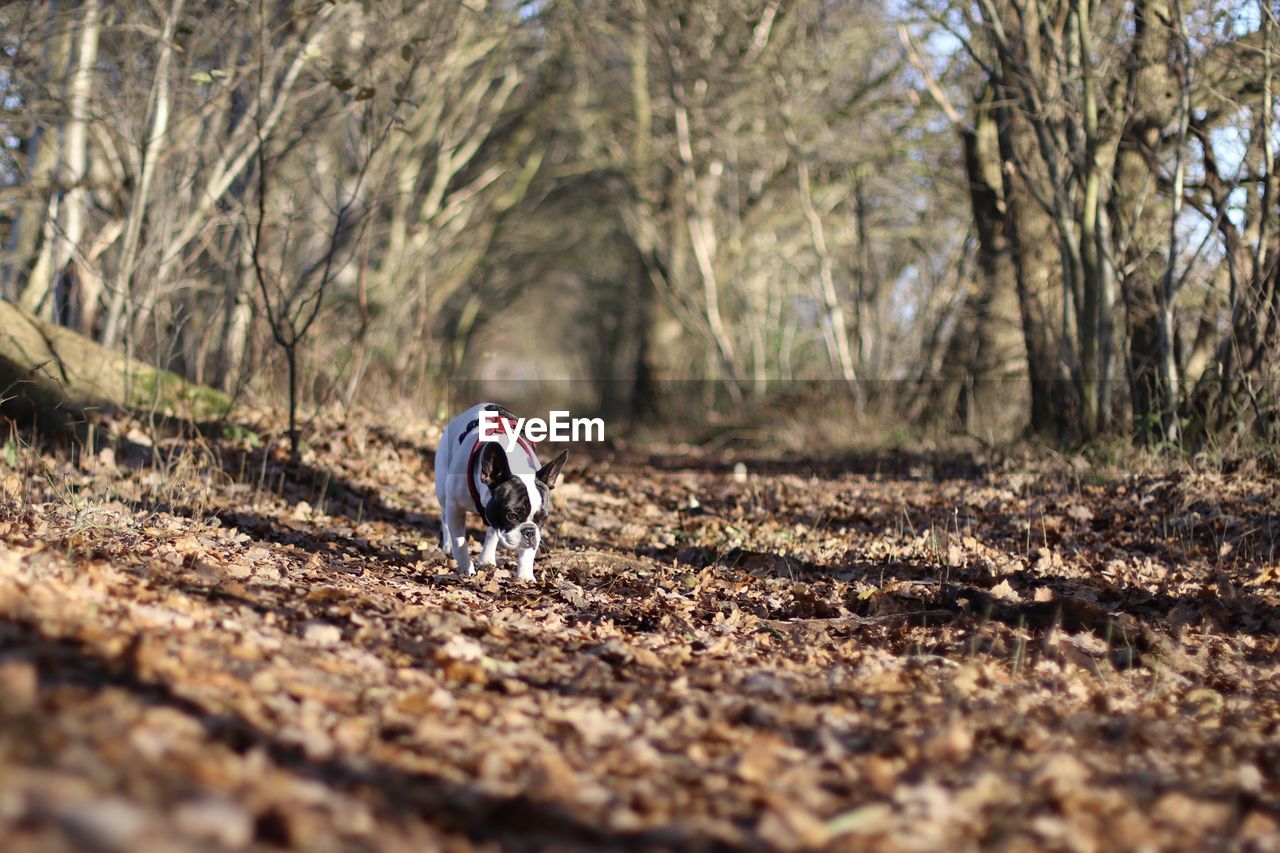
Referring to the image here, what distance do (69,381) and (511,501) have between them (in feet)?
16.4

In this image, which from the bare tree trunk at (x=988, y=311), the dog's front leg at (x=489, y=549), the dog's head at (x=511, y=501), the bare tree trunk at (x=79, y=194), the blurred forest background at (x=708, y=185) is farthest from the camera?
the bare tree trunk at (x=988, y=311)

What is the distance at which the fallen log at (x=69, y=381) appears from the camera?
8695 millimetres

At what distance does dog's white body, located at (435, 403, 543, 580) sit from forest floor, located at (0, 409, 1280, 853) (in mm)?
189

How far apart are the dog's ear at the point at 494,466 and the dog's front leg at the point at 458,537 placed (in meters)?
0.40

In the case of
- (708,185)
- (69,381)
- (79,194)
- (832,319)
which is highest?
(708,185)

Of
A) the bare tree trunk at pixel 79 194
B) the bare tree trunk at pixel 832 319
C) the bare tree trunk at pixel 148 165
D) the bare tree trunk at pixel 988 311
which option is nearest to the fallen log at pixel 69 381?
the bare tree trunk at pixel 148 165

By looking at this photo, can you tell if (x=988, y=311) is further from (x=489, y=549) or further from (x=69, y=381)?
(x=69, y=381)

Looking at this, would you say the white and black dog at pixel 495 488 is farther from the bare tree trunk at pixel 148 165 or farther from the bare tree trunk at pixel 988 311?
the bare tree trunk at pixel 988 311

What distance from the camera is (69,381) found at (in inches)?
360

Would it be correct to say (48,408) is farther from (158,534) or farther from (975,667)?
(975,667)

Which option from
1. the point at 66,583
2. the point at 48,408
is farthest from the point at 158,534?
the point at 48,408

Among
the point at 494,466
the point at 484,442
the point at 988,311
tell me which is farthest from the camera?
the point at 988,311

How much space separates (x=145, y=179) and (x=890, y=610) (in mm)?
7911

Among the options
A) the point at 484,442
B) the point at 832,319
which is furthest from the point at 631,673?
the point at 832,319
